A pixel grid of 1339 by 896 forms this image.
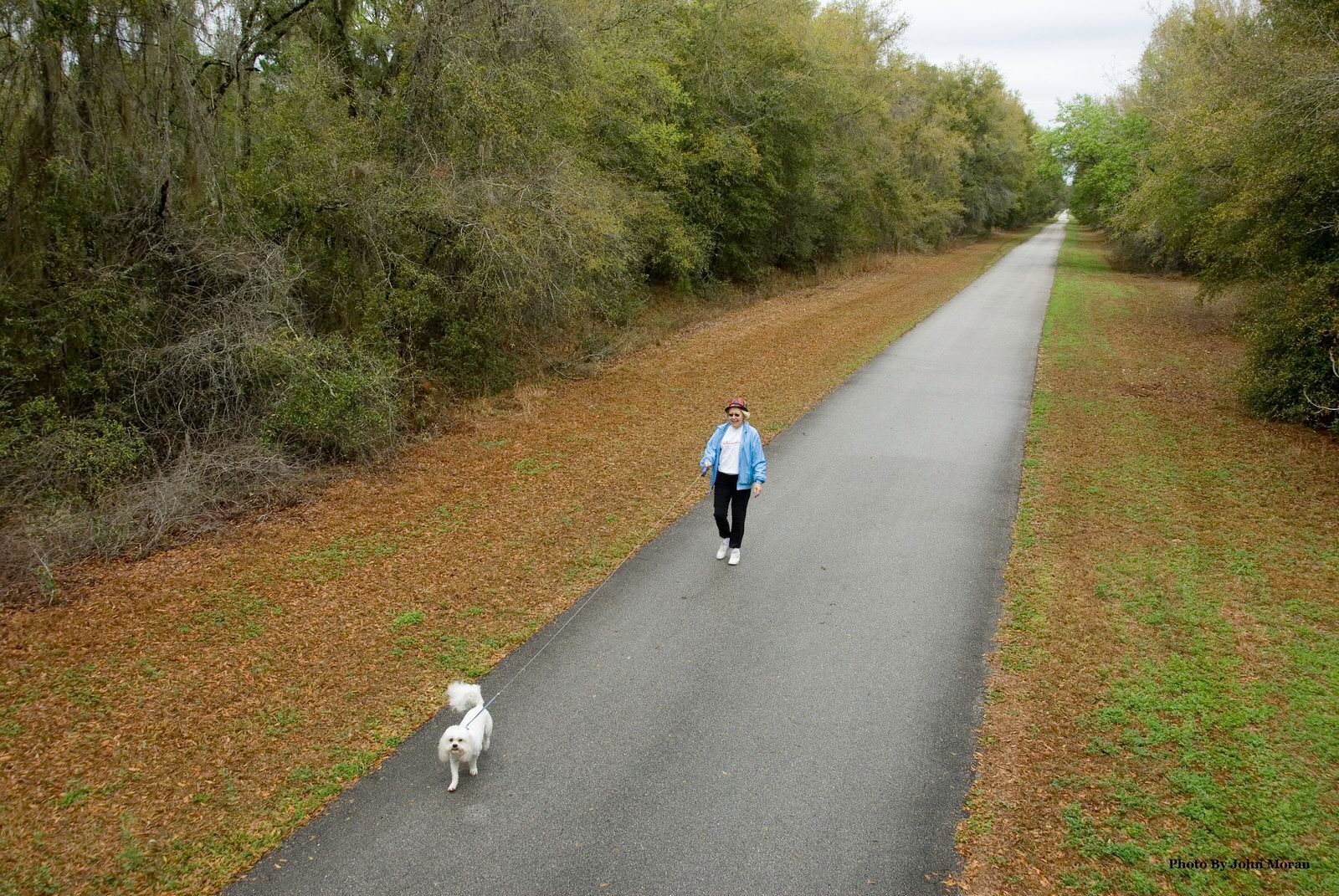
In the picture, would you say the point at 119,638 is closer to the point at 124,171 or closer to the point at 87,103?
the point at 124,171

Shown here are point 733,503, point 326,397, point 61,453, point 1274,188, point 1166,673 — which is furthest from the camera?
point 1274,188

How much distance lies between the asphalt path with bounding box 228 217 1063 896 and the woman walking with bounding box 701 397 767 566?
48cm

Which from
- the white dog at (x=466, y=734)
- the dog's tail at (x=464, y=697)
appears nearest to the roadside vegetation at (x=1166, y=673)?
the white dog at (x=466, y=734)

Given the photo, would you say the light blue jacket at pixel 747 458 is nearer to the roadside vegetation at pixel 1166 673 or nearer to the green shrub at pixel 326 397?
the roadside vegetation at pixel 1166 673

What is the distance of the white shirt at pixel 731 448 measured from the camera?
293 inches

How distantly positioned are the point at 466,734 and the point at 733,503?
3625mm

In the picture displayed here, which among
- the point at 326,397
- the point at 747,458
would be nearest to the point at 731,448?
the point at 747,458

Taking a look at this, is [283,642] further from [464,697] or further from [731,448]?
[731,448]

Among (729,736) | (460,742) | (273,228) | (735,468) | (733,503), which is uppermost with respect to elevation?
(273,228)

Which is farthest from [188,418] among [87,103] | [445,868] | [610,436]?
[445,868]

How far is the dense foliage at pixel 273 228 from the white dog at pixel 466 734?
4736 mm

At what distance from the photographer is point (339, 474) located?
31.5 feet

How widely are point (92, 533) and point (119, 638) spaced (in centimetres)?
180

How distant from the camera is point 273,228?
33.0 feet
